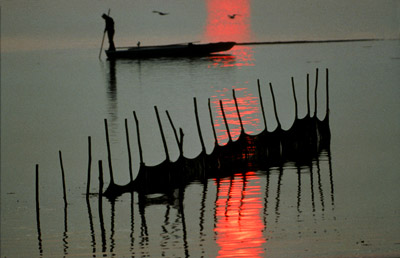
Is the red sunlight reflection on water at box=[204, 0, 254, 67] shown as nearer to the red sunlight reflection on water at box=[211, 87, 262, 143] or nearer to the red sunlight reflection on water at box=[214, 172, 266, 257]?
the red sunlight reflection on water at box=[211, 87, 262, 143]

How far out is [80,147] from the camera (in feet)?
82.1

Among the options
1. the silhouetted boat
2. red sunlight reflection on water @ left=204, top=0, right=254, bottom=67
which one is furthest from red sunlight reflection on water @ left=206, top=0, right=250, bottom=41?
the silhouetted boat

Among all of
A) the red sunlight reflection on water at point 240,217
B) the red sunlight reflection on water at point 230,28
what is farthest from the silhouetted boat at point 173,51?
the red sunlight reflection on water at point 240,217

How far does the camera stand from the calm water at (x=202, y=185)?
13539mm

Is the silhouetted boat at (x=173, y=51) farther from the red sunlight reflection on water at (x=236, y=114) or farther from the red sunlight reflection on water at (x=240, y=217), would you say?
the red sunlight reflection on water at (x=240, y=217)

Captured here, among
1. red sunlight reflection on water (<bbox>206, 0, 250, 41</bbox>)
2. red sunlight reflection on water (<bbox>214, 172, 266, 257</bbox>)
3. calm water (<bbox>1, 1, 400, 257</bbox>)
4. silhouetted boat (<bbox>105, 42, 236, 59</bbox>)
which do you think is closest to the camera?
red sunlight reflection on water (<bbox>214, 172, 266, 257</bbox>)

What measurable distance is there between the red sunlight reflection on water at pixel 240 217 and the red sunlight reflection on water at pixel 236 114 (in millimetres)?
6519

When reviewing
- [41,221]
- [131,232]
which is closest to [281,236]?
[131,232]

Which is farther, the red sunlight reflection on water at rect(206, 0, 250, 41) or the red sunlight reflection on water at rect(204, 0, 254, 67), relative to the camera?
the red sunlight reflection on water at rect(206, 0, 250, 41)

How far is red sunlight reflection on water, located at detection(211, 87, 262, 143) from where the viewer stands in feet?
85.1

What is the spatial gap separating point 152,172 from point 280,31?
292ft

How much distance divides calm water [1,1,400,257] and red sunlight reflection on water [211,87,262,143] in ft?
0.28

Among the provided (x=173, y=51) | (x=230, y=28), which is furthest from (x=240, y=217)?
(x=230, y=28)

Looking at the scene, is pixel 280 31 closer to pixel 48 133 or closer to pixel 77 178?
pixel 48 133
